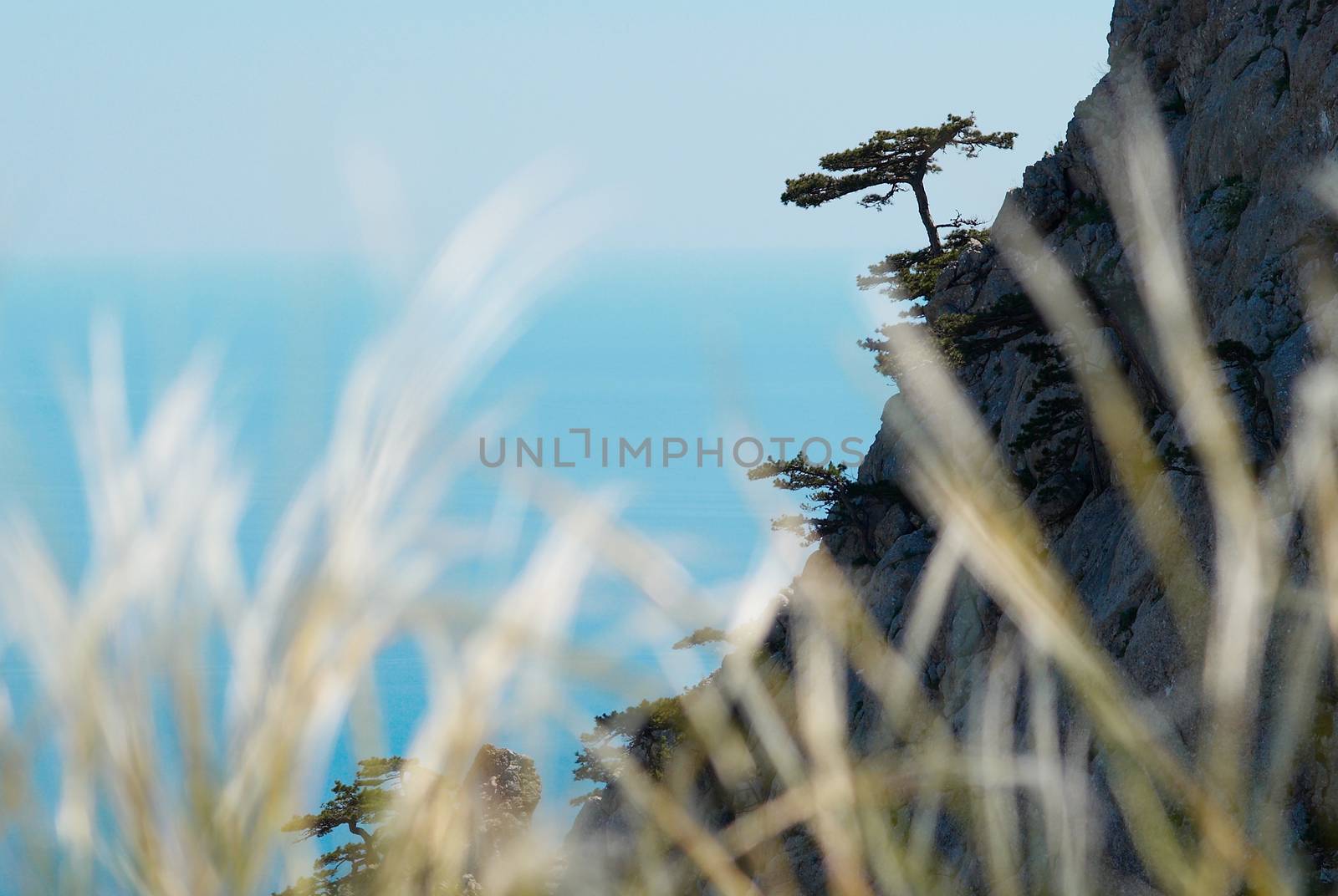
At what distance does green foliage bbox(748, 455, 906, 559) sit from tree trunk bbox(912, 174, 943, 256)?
6.12 meters

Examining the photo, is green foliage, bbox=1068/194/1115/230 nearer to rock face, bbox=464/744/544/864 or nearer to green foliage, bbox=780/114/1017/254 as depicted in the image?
green foliage, bbox=780/114/1017/254

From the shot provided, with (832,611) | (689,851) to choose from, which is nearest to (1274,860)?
(689,851)

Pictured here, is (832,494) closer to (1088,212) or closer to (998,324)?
(1088,212)

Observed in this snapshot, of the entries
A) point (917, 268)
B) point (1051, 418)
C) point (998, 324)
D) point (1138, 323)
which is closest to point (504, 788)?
point (917, 268)

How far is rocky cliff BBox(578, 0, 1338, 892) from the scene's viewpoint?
15.5 m

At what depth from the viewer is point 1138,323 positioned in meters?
19.1

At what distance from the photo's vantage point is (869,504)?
28.8 metres

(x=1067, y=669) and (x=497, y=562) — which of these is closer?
(x=497, y=562)

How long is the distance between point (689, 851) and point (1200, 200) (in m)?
20.7

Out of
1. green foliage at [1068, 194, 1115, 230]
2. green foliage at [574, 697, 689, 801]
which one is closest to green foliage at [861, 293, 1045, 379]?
green foliage at [1068, 194, 1115, 230]

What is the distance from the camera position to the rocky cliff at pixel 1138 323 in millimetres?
15531

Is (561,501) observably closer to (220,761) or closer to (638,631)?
(638,631)

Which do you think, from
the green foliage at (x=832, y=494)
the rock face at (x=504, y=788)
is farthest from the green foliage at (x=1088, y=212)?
the rock face at (x=504, y=788)

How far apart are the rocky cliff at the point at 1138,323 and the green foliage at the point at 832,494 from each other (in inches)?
12.7
